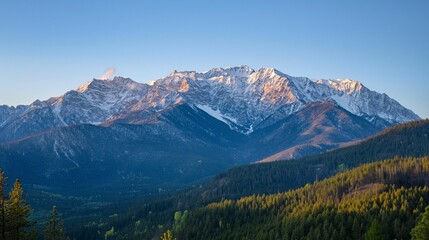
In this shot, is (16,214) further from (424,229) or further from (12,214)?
(424,229)

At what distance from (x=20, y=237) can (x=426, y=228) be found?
6402 cm

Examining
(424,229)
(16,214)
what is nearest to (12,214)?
(16,214)

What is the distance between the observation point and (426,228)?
234ft

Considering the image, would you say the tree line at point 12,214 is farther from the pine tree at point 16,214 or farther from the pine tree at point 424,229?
the pine tree at point 424,229

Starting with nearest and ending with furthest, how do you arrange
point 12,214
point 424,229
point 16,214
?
point 12,214
point 16,214
point 424,229

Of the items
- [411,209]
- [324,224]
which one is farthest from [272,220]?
[411,209]

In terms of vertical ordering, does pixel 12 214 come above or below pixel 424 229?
above

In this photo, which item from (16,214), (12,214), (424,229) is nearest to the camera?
(12,214)

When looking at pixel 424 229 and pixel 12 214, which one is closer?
pixel 12 214

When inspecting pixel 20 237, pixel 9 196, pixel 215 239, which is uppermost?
pixel 9 196

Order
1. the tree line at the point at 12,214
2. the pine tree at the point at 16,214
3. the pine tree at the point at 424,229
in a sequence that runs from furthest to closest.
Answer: the pine tree at the point at 424,229
the pine tree at the point at 16,214
the tree line at the point at 12,214

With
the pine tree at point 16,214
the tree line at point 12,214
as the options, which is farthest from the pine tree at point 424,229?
the pine tree at point 16,214

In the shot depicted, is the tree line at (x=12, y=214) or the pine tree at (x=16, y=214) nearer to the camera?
the tree line at (x=12, y=214)

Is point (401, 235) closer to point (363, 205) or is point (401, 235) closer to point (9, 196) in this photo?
point (363, 205)
